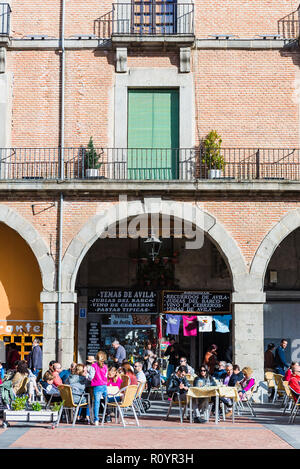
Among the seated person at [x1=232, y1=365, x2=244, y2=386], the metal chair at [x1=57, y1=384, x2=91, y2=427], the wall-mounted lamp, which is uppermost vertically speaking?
the wall-mounted lamp

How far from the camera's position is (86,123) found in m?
21.0

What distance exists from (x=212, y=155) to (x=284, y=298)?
18.5ft

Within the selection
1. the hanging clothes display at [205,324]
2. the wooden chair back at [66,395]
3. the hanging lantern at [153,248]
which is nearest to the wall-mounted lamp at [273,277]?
the hanging clothes display at [205,324]

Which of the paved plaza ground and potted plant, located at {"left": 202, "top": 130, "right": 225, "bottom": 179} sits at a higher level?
potted plant, located at {"left": 202, "top": 130, "right": 225, "bottom": 179}

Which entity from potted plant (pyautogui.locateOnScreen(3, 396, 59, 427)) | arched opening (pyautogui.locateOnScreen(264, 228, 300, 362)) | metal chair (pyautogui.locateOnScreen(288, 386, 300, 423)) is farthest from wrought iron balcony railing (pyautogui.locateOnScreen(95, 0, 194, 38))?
potted plant (pyautogui.locateOnScreen(3, 396, 59, 427))

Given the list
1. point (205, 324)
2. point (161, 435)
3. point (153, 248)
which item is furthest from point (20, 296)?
point (161, 435)

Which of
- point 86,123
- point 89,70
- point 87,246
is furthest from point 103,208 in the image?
point 89,70

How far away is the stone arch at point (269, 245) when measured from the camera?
19.9 meters

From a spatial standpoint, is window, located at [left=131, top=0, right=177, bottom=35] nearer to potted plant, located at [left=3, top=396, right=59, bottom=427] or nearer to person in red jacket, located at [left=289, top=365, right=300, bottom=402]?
person in red jacket, located at [left=289, top=365, right=300, bottom=402]

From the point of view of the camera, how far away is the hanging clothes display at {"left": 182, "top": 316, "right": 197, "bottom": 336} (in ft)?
75.6

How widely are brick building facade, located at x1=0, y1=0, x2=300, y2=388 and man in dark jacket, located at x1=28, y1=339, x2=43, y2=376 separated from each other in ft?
A: 1.68

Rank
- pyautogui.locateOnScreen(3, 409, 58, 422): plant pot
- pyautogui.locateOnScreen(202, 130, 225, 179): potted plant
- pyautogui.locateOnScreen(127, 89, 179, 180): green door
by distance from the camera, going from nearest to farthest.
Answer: pyautogui.locateOnScreen(3, 409, 58, 422): plant pot < pyautogui.locateOnScreen(202, 130, 225, 179): potted plant < pyautogui.locateOnScreen(127, 89, 179, 180): green door

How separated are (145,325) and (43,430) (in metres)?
9.56

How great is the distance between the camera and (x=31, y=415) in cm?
1430
